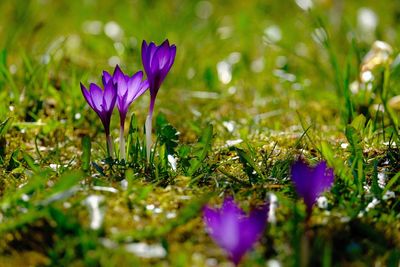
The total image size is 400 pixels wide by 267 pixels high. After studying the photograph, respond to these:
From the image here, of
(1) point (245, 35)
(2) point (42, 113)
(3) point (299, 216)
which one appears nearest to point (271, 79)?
(1) point (245, 35)

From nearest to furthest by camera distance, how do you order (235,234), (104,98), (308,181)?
(235,234), (308,181), (104,98)

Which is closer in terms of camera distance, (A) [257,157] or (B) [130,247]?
(B) [130,247]

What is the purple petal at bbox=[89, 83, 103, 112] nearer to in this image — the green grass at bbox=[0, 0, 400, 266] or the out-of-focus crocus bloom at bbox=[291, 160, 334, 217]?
the green grass at bbox=[0, 0, 400, 266]

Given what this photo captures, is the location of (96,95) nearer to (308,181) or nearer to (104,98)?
(104,98)

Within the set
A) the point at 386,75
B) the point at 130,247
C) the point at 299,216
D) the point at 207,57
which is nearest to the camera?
the point at 130,247

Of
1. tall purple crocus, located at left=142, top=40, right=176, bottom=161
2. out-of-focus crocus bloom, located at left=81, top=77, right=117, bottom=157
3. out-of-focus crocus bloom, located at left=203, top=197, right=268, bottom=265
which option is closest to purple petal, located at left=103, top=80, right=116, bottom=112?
out-of-focus crocus bloom, located at left=81, top=77, right=117, bottom=157

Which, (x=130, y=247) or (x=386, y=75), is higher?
(x=386, y=75)

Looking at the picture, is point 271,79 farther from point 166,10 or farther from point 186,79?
point 166,10

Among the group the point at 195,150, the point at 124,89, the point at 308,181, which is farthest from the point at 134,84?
the point at 308,181
